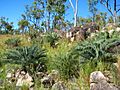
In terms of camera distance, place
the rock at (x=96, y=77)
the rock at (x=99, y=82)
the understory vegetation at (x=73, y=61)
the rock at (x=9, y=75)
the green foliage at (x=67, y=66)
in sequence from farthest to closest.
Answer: the rock at (x=9, y=75), the green foliage at (x=67, y=66), the understory vegetation at (x=73, y=61), the rock at (x=96, y=77), the rock at (x=99, y=82)

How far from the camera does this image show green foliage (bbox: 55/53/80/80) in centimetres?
645

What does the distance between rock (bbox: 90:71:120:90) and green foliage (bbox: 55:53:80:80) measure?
672mm

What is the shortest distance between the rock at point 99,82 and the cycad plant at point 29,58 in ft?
5.00

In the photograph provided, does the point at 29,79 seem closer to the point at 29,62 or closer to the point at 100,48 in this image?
the point at 29,62

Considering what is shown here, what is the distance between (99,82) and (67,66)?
1.14 m

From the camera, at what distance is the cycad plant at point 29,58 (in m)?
6.96

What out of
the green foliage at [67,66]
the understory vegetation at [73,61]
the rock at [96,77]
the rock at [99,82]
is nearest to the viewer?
the rock at [99,82]

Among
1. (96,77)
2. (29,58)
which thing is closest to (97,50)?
(96,77)

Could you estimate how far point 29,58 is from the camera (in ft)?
23.1

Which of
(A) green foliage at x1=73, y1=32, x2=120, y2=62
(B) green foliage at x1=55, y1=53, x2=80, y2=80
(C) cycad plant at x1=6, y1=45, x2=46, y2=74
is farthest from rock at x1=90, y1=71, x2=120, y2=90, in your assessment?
(C) cycad plant at x1=6, y1=45, x2=46, y2=74

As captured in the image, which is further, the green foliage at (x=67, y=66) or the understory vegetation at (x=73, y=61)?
the green foliage at (x=67, y=66)

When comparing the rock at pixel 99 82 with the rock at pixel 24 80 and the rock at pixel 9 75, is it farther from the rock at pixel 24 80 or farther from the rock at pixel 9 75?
the rock at pixel 9 75

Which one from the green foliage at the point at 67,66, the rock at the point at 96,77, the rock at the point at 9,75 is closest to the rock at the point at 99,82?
the rock at the point at 96,77

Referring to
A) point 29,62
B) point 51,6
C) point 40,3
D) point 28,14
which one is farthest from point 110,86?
point 28,14
